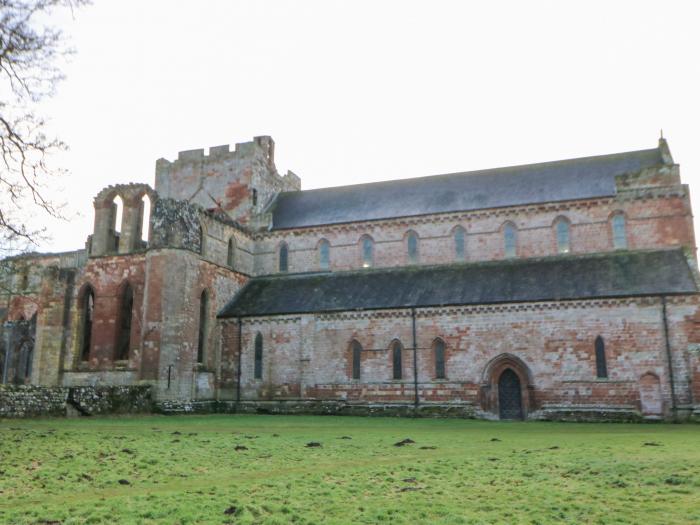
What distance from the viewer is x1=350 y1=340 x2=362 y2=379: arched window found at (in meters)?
37.0

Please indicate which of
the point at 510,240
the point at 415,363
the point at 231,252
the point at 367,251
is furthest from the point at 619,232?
the point at 231,252

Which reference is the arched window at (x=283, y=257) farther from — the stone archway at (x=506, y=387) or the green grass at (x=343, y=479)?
the green grass at (x=343, y=479)

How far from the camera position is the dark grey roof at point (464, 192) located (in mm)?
39906

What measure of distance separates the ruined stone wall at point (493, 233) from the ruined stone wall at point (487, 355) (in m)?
6.06

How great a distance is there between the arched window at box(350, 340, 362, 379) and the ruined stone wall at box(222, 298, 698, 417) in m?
0.27

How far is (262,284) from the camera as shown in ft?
143

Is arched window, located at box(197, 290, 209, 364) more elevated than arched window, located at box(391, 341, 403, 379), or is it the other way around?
arched window, located at box(197, 290, 209, 364)

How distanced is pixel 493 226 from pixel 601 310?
375 inches

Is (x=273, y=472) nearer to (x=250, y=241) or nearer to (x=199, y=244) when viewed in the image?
(x=199, y=244)

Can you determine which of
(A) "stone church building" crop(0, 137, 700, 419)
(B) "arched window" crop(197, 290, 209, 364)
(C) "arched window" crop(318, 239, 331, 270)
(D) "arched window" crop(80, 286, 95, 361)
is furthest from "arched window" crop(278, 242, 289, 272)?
(D) "arched window" crop(80, 286, 95, 361)

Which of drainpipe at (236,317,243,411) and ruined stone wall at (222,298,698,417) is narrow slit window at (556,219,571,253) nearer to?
ruined stone wall at (222,298,698,417)

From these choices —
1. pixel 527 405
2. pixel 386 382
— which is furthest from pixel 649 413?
pixel 386 382

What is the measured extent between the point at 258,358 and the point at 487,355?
13.6 m

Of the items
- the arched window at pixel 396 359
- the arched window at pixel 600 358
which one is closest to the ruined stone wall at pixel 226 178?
the arched window at pixel 396 359
